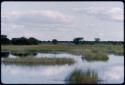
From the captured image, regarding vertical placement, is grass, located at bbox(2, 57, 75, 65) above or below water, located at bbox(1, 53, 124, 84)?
below

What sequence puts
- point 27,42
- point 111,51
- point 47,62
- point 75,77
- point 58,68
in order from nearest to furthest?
point 75,77 → point 27,42 → point 58,68 → point 47,62 → point 111,51

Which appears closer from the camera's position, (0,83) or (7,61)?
(0,83)

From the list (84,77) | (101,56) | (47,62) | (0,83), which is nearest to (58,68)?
(47,62)

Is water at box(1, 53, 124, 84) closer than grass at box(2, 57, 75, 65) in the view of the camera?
Yes

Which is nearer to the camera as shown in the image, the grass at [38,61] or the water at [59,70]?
the water at [59,70]

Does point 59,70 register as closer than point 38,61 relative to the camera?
Yes

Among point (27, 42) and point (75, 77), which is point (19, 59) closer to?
point (27, 42)

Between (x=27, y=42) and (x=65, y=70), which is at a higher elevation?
(x=27, y=42)

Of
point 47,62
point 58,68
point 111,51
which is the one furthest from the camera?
point 111,51

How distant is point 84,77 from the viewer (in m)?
5.95

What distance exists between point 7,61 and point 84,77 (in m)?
3.23

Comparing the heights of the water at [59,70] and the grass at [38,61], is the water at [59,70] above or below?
above

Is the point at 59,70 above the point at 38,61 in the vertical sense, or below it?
above

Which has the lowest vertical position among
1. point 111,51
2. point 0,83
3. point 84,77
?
point 111,51
